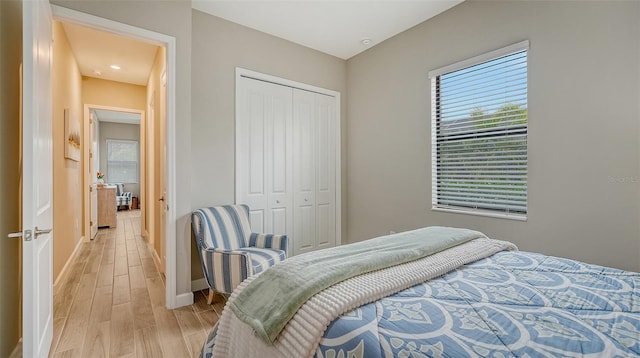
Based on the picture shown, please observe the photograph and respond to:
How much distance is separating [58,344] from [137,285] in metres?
1.05

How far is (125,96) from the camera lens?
5023 millimetres

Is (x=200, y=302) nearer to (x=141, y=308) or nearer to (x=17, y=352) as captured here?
(x=141, y=308)

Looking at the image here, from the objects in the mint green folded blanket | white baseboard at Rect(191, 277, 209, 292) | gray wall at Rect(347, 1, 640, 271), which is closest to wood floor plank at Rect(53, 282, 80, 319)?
white baseboard at Rect(191, 277, 209, 292)

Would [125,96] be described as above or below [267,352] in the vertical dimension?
above

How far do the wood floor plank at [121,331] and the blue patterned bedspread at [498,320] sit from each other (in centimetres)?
177

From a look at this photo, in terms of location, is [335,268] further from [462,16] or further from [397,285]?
[462,16]

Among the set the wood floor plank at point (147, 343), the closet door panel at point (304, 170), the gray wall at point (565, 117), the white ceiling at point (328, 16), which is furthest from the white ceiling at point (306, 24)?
the wood floor plank at point (147, 343)

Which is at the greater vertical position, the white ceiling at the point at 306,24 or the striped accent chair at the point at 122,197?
the white ceiling at the point at 306,24

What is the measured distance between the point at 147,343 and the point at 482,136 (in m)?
3.13

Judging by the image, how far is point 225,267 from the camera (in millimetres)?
2287

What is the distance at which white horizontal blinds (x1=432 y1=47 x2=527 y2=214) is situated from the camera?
8.02 feet

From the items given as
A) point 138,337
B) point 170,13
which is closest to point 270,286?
point 138,337

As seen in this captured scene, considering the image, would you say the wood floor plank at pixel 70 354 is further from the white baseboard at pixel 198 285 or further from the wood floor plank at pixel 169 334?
the white baseboard at pixel 198 285

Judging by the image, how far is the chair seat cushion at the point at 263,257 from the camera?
2324 mm
